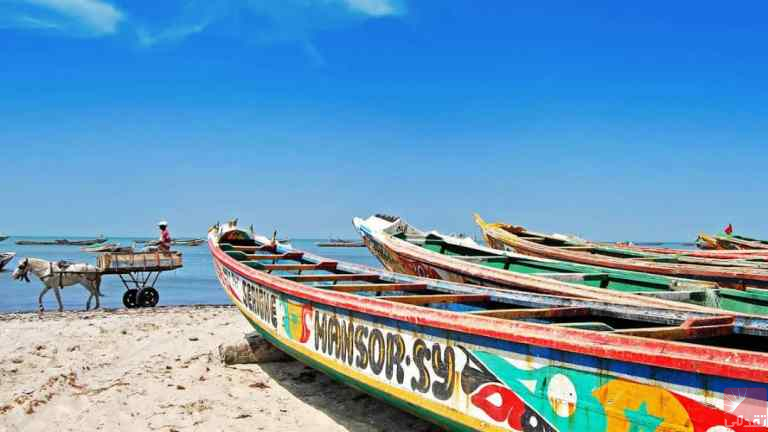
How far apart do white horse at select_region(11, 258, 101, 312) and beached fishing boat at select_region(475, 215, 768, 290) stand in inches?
433

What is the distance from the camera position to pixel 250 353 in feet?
27.1

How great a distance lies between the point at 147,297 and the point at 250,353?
9022mm

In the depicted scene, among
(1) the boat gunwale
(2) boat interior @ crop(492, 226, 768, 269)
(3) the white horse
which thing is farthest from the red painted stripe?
(3) the white horse

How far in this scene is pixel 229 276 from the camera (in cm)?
925

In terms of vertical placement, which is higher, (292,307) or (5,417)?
(292,307)

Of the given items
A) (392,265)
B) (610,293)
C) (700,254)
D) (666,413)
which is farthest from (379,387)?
(700,254)

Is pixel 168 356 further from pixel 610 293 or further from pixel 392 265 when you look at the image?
pixel 610 293

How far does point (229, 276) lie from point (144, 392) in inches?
107

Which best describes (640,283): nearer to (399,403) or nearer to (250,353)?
(399,403)

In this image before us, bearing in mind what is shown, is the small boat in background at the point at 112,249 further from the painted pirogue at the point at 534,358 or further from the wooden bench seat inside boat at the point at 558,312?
the painted pirogue at the point at 534,358

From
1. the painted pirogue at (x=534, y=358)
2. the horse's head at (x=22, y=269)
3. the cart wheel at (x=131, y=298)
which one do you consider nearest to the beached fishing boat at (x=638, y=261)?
the painted pirogue at (x=534, y=358)

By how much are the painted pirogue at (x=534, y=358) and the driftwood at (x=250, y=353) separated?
2042mm

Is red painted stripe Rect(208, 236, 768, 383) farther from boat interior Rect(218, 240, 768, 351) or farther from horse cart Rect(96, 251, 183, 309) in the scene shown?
horse cart Rect(96, 251, 183, 309)

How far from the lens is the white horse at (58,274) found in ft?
48.5
